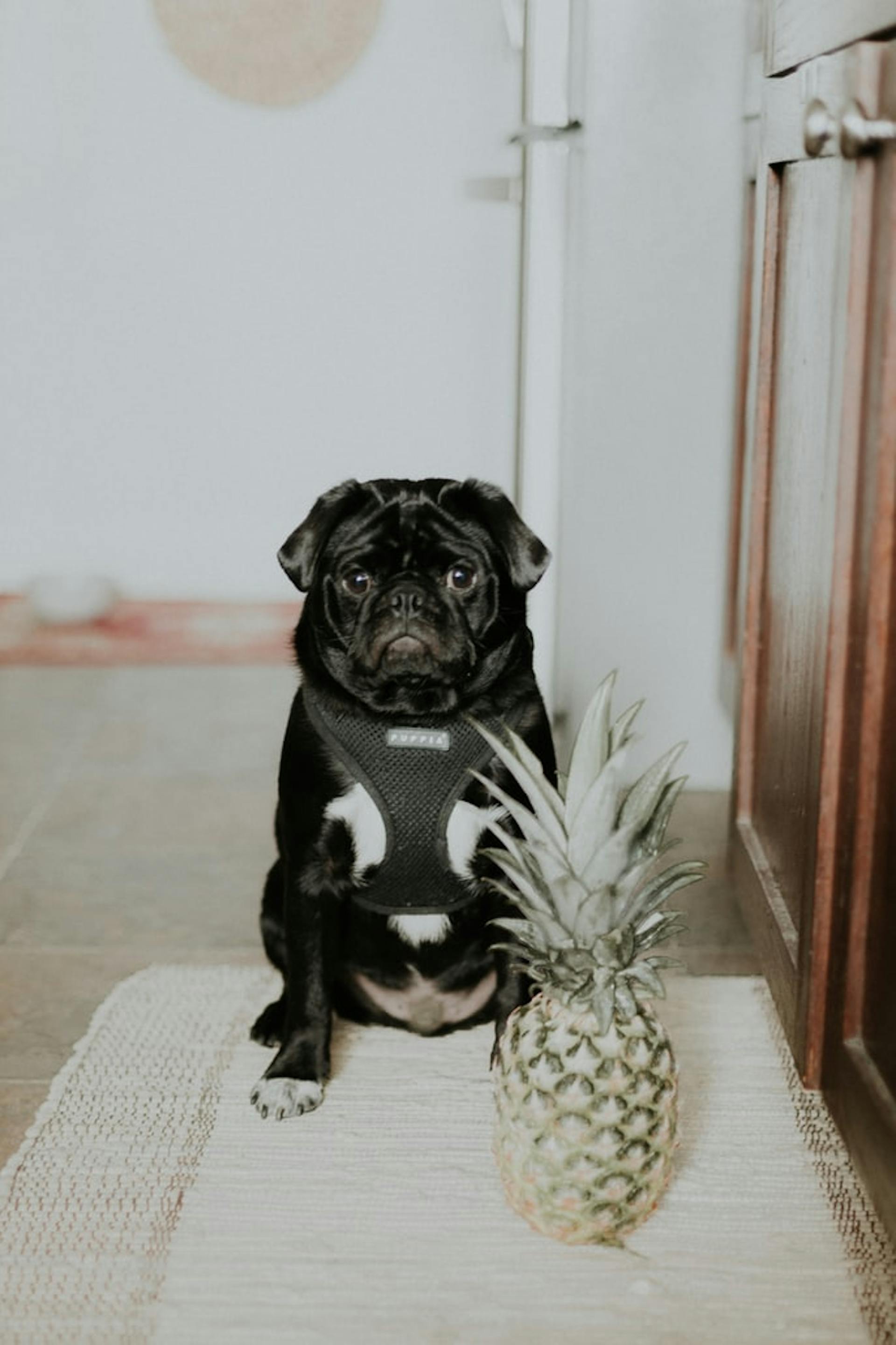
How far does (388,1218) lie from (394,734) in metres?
0.53

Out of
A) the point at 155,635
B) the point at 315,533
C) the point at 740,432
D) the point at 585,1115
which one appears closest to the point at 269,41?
the point at 155,635

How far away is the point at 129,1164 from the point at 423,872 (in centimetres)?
46

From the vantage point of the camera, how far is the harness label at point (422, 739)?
1.75 m

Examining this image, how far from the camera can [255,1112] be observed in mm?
1777

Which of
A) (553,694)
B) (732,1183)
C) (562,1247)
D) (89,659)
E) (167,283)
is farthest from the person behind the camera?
(167,283)

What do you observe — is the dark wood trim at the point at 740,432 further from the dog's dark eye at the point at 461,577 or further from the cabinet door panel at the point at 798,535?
the dog's dark eye at the point at 461,577

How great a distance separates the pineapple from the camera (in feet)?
4.59

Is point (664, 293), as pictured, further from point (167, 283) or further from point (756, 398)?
point (167, 283)

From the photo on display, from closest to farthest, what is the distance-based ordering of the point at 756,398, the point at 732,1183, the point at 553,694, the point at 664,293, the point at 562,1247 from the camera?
the point at 562,1247 < the point at 732,1183 < the point at 756,398 < the point at 664,293 < the point at 553,694

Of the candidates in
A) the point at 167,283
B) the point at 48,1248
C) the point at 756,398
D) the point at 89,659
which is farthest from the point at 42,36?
the point at 48,1248

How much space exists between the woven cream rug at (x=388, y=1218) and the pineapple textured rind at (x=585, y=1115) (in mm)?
73

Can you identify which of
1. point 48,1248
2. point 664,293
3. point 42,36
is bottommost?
point 48,1248

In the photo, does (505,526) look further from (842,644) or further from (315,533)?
(842,644)

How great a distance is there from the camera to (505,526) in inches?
69.0
